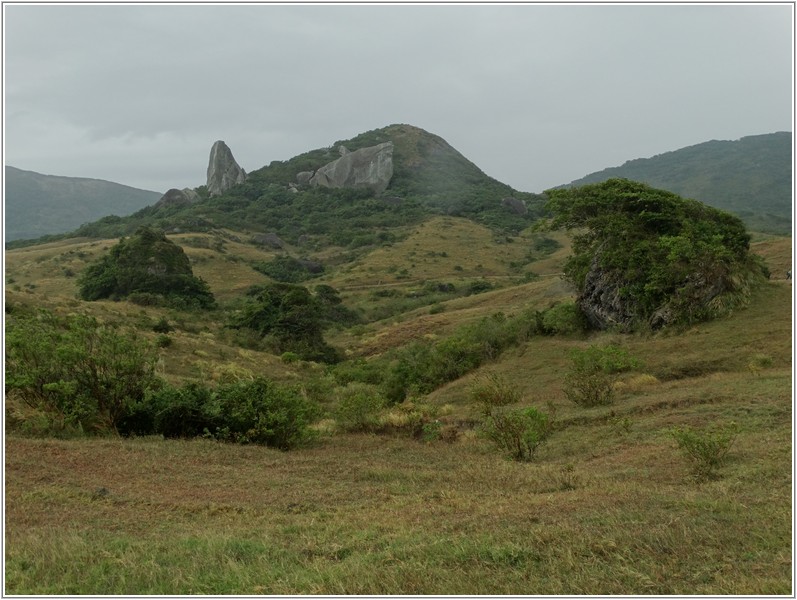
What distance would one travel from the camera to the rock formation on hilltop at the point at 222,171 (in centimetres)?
14162

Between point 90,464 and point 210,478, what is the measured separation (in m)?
1.95

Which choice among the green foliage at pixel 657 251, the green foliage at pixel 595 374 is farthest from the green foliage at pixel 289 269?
the green foliage at pixel 595 374

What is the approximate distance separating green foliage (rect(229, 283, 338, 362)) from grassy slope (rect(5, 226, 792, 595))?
25.6 meters

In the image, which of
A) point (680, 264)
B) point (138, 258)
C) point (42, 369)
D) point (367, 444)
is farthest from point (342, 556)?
point (138, 258)

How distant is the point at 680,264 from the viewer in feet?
80.2

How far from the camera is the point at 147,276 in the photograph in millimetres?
53312

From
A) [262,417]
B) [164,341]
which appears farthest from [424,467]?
[164,341]

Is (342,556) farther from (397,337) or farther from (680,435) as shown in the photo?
(397,337)

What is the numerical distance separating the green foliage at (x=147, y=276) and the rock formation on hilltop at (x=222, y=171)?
86.6 metres

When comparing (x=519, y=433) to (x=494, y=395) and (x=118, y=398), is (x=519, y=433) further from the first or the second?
(x=118, y=398)

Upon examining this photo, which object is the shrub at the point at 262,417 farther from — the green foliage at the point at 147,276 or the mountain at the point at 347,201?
the mountain at the point at 347,201

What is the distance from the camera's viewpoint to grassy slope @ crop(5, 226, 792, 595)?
5289 mm

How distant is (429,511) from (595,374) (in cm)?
1180

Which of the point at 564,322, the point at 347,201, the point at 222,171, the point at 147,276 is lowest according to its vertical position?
the point at 564,322
